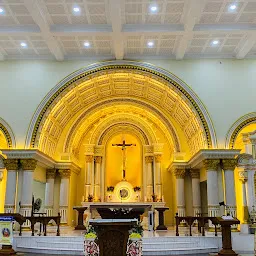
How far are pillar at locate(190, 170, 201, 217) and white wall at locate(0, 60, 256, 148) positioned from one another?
14.2ft

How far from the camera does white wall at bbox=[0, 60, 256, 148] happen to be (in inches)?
642

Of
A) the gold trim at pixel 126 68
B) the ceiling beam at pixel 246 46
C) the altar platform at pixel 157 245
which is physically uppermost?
the ceiling beam at pixel 246 46

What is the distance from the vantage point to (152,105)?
820 inches

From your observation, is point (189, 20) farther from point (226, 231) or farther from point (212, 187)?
point (226, 231)

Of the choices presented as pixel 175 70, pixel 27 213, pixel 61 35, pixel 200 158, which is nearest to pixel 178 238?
pixel 200 158

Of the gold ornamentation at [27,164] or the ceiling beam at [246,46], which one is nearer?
the ceiling beam at [246,46]

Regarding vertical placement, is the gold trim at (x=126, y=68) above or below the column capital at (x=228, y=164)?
above

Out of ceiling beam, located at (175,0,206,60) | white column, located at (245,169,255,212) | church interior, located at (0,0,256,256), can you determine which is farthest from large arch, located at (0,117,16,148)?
white column, located at (245,169,255,212)

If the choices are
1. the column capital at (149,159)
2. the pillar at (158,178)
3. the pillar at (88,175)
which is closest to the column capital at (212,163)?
the pillar at (158,178)

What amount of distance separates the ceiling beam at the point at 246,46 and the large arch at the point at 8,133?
11348mm

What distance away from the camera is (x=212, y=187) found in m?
15.5

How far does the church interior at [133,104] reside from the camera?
46.0ft

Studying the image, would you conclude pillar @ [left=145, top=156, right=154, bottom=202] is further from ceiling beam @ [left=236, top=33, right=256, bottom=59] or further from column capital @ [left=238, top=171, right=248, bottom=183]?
ceiling beam @ [left=236, top=33, right=256, bottom=59]

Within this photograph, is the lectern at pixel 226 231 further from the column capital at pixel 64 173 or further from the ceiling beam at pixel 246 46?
the column capital at pixel 64 173
